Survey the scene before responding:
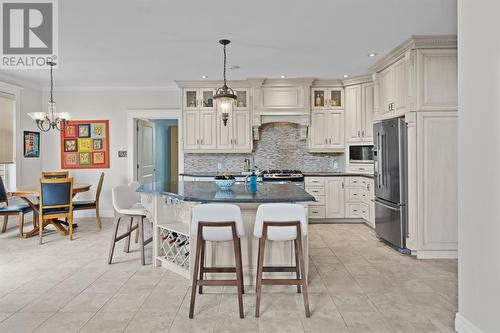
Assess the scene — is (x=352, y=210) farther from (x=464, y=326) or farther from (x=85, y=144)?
(x=85, y=144)

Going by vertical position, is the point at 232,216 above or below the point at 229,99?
below

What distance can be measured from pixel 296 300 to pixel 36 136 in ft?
19.7

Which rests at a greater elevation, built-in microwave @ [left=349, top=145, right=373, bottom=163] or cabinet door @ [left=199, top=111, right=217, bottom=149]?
cabinet door @ [left=199, top=111, right=217, bottom=149]

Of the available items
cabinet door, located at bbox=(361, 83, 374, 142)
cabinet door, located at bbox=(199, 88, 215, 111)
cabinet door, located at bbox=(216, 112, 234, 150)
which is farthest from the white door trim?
cabinet door, located at bbox=(361, 83, 374, 142)

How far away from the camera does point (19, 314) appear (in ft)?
8.80

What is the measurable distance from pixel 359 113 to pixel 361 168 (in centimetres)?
97

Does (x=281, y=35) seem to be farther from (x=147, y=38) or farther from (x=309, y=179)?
(x=309, y=179)

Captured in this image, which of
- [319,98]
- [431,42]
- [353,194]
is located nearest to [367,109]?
[319,98]

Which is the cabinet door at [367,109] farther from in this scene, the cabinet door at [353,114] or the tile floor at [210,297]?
the tile floor at [210,297]

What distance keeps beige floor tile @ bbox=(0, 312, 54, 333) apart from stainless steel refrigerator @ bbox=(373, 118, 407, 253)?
3.78 metres

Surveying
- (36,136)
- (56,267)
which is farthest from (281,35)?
(36,136)

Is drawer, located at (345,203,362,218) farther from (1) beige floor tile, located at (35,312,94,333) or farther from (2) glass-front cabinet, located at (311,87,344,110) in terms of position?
(1) beige floor tile, located at (35,312,94,333)

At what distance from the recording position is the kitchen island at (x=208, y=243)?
308cm

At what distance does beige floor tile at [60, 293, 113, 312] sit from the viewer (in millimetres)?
2768
